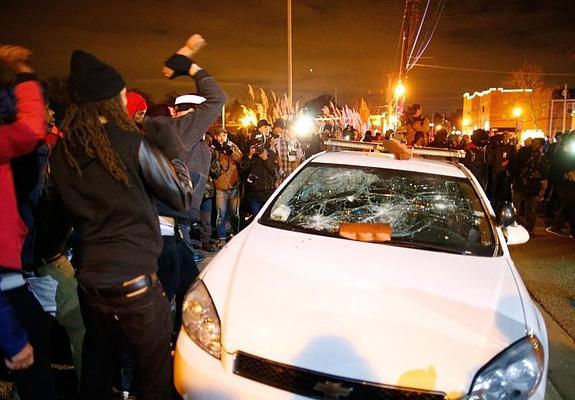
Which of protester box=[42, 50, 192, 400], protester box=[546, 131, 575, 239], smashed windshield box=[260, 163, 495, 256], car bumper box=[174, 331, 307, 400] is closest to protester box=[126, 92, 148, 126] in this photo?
smashed windshield box=[260, 163, 495, 256]

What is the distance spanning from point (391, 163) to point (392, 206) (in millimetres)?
411

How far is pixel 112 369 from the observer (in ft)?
7.72

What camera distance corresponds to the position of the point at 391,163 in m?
3.97

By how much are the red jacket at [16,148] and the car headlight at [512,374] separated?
220 centimetres

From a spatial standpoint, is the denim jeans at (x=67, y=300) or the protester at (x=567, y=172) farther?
the protester at (x=567, y=172)

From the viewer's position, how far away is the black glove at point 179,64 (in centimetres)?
252

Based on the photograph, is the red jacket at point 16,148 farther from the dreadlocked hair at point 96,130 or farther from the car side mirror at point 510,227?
the car side mirror at point 510,227

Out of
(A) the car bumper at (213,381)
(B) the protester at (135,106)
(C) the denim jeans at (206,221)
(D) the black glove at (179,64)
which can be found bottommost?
(C) the denim jeans at (206,221)

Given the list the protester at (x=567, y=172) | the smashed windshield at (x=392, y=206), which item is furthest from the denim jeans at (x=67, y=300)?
the protester at (x=567, y=172)

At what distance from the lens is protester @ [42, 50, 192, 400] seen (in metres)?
1.99

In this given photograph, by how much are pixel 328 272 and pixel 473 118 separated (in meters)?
80.7

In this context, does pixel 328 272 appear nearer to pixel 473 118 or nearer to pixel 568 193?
pixel 568 193

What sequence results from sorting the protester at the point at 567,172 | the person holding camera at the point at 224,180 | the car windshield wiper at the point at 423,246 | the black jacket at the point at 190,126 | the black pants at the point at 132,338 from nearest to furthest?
the black pants at the point at 132,338, the black jacket at the point at 190,126, the car windshield wiper at the point at 423,246, the protester at the point at 567,172, the person holding camera at the point at 224,180

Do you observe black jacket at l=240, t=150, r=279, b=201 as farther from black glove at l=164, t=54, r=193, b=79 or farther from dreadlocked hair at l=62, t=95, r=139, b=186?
dreadlocked hair at l=62, t=95, r=139, b=186
